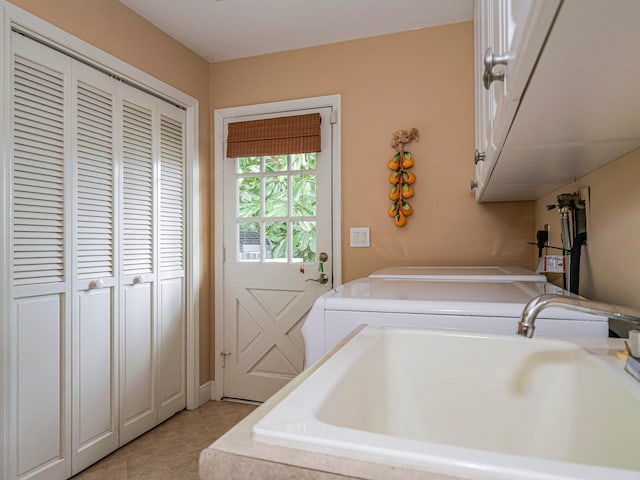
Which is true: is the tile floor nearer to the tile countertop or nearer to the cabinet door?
the tile countertop

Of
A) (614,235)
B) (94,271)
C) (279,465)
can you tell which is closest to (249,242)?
(94,271)

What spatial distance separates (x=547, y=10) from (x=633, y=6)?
0.28 feet

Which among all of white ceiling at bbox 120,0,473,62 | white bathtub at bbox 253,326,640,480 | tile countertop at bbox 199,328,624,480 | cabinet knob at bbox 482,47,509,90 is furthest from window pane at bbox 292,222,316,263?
tile countertop at bbox 199,328,624,480

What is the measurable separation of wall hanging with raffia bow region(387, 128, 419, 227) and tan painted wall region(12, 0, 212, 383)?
129cm

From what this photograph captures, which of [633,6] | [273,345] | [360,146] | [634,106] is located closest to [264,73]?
[360,146]

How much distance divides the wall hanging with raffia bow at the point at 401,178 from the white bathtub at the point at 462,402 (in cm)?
158

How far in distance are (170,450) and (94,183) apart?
4.66 ft

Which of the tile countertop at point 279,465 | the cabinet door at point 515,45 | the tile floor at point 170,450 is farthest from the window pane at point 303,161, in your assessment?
the tile countertop at point 279,465

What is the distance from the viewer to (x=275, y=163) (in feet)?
8.93

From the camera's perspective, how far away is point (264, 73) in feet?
8.96

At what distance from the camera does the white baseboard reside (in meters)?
2.69

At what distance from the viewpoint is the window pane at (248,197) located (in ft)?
9.05

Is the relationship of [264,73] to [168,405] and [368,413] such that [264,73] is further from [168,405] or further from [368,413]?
[368,413]

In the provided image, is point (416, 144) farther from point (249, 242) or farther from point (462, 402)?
point (462, 402)
